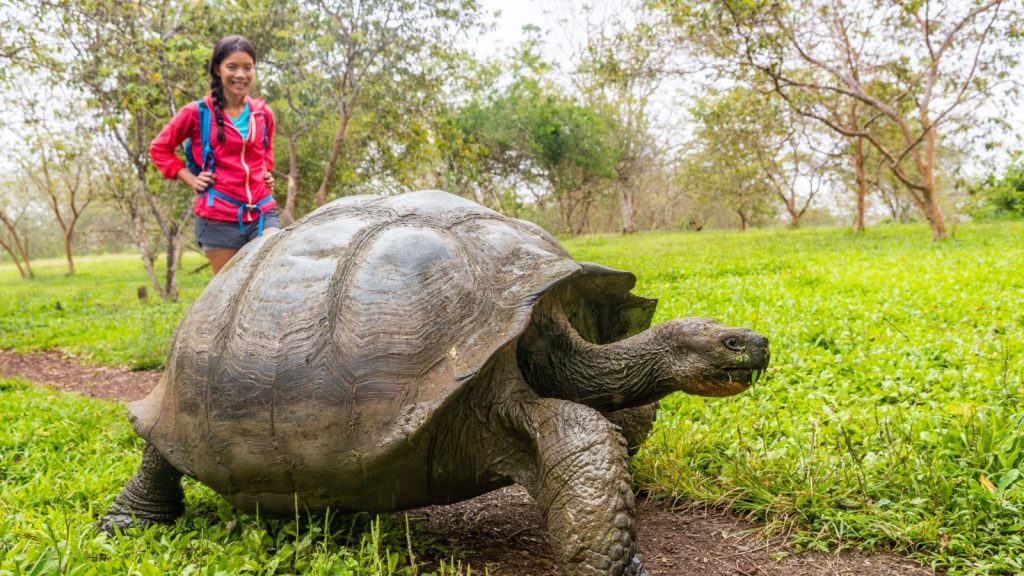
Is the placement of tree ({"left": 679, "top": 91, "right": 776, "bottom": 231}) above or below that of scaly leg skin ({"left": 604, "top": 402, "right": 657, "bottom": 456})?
above

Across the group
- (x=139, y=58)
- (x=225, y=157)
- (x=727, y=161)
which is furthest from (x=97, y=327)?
(x=727, y=161)

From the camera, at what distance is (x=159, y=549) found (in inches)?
85.4

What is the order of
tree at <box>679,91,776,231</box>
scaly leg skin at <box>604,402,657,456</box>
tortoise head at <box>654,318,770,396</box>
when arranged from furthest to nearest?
tree at <box>679,91,776,231</box>
scaly leg skin at <box>604,402,657,456</box>
tortoise head at <box>654,318,770,396</box>

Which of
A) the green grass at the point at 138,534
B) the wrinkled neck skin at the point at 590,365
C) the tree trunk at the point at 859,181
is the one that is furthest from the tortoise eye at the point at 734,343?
the tree trunk at the point at 859,181

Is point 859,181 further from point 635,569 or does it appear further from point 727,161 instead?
point 635,569

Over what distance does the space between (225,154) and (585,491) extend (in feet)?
9.81

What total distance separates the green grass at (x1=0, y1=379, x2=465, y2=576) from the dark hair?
73.7 inches

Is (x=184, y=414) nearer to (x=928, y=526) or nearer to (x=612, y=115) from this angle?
(x=928, y=526)

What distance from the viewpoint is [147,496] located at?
2.50 metres

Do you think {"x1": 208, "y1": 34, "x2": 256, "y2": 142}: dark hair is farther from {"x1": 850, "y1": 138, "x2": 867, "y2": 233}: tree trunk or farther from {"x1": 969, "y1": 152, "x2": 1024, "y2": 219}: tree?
{"x1": 969, "y1": 152, "x2": 1024, "y2": 219}: tree

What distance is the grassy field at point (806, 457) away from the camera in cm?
211

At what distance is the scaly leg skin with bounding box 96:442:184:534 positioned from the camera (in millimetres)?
2471

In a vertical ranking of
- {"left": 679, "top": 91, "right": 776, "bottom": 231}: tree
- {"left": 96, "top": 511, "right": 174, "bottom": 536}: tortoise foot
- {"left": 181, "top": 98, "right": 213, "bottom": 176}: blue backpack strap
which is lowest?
{"left": 96, "top": 511, "right": 174, "bottom": 536}: tortoise foot

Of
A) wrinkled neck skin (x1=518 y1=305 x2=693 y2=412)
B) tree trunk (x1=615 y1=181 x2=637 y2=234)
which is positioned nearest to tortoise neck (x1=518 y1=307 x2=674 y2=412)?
wrinkled neck skin (x1=518 y1=305 x2=693 y2=412)
